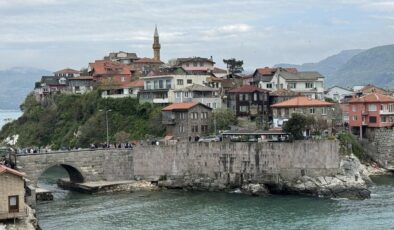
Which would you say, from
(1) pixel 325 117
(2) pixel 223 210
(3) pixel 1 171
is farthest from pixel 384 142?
(3) pixel 1 171

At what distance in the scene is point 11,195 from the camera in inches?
1666

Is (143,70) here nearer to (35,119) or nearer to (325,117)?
(35,119)

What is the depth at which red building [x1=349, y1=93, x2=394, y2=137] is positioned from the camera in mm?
81125

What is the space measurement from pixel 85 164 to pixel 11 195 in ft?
92.7

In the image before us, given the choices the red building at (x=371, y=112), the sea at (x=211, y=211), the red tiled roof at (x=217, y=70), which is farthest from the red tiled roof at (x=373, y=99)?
the red tiled roof at (x=217, y=70)

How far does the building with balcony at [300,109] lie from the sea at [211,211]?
482 inches

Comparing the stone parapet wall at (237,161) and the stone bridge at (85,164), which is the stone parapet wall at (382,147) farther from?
Answer: the stone bridge at (85,164)

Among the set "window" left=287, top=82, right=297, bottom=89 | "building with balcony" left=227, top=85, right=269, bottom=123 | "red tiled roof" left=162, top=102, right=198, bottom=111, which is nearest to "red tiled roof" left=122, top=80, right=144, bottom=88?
"red tiled roof" left=162, top=102, right=198, bottom=111

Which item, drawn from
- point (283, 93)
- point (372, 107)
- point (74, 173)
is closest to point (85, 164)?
point (74, 173)

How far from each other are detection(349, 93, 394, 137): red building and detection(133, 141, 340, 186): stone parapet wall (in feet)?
64.5

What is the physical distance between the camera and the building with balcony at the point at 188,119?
263 ft

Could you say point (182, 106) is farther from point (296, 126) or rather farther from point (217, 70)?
point (217, 70)

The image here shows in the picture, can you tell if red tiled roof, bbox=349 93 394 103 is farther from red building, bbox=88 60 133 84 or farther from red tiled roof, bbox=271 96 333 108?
red building, bbox=88 60 133 84

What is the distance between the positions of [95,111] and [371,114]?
41.0 m
